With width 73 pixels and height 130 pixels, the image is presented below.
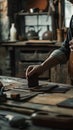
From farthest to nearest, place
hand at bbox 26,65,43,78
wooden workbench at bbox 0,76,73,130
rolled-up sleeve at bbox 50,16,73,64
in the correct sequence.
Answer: rolled-up sleeve at bbox 50,16,73,64, hand at bbox 26,65,43,78, wooden workbench at bbox 0,76,73,130

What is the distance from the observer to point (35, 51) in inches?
226

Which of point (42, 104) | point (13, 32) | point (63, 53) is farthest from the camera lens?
point (13, 32)

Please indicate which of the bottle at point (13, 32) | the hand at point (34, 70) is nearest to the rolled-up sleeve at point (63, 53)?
the hand at point (34, 70)

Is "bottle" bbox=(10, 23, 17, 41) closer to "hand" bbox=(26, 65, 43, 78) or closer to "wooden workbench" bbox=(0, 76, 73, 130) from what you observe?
"hand" bbox=(26, 65, 43, 78)

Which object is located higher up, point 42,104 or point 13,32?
point 13,32

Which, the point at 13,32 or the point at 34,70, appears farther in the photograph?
the point at 13,32

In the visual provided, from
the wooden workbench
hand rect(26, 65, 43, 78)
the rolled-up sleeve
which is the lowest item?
the wooden workbench

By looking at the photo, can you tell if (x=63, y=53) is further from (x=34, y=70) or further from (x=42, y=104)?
(x=42, y=104)

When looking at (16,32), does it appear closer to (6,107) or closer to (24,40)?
(24,40)

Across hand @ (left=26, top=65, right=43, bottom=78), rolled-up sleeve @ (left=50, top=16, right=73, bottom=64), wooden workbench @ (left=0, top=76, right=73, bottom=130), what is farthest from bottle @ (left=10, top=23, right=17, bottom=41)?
wooden workbench @ (left=0, top=76, right=73, bottom=130)

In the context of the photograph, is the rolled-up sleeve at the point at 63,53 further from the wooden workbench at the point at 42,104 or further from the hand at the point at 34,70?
the wooden workbench at the point at 42,104

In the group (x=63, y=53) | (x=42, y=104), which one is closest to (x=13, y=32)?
(x=63, y=53)

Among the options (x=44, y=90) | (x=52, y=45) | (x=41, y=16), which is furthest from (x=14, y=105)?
(x=41, y=16)

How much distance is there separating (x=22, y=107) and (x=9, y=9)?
437 centimetres
